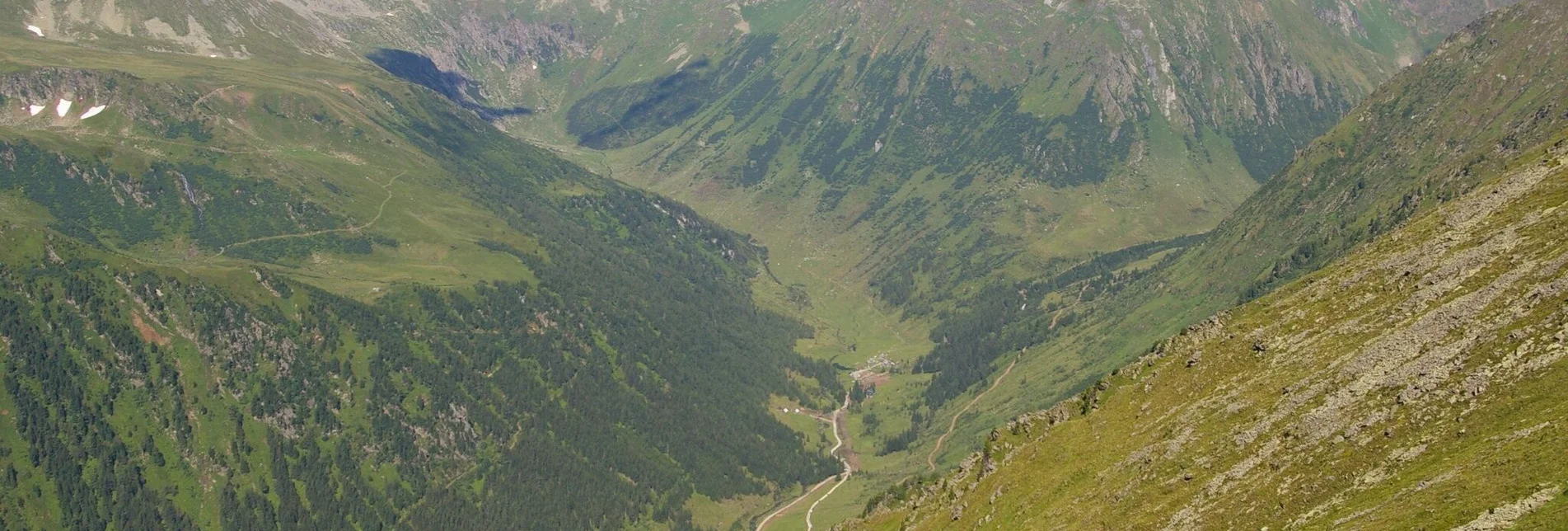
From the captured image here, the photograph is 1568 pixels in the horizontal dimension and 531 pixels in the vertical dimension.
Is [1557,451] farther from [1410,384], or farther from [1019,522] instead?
[1019,522]

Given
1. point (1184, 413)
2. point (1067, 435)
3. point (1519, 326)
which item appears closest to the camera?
point (1519, 326)

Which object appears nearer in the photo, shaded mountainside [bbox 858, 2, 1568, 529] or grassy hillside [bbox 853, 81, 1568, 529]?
grassy hillside [bbox 853, 81, 1568, 529]

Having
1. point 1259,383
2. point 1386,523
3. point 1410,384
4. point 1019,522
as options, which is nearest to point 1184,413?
point 1259,383

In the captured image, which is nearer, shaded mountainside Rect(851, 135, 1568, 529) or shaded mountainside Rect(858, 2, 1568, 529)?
shaded mountainside Rect(851, 135, 1568, 529)

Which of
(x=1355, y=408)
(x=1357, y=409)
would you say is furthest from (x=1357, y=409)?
(x=1355, y=408)

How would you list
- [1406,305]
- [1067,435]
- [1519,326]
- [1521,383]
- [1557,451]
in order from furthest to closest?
[1067,435], [1406,305], [1519,326], [1521,383], [1557,451]
